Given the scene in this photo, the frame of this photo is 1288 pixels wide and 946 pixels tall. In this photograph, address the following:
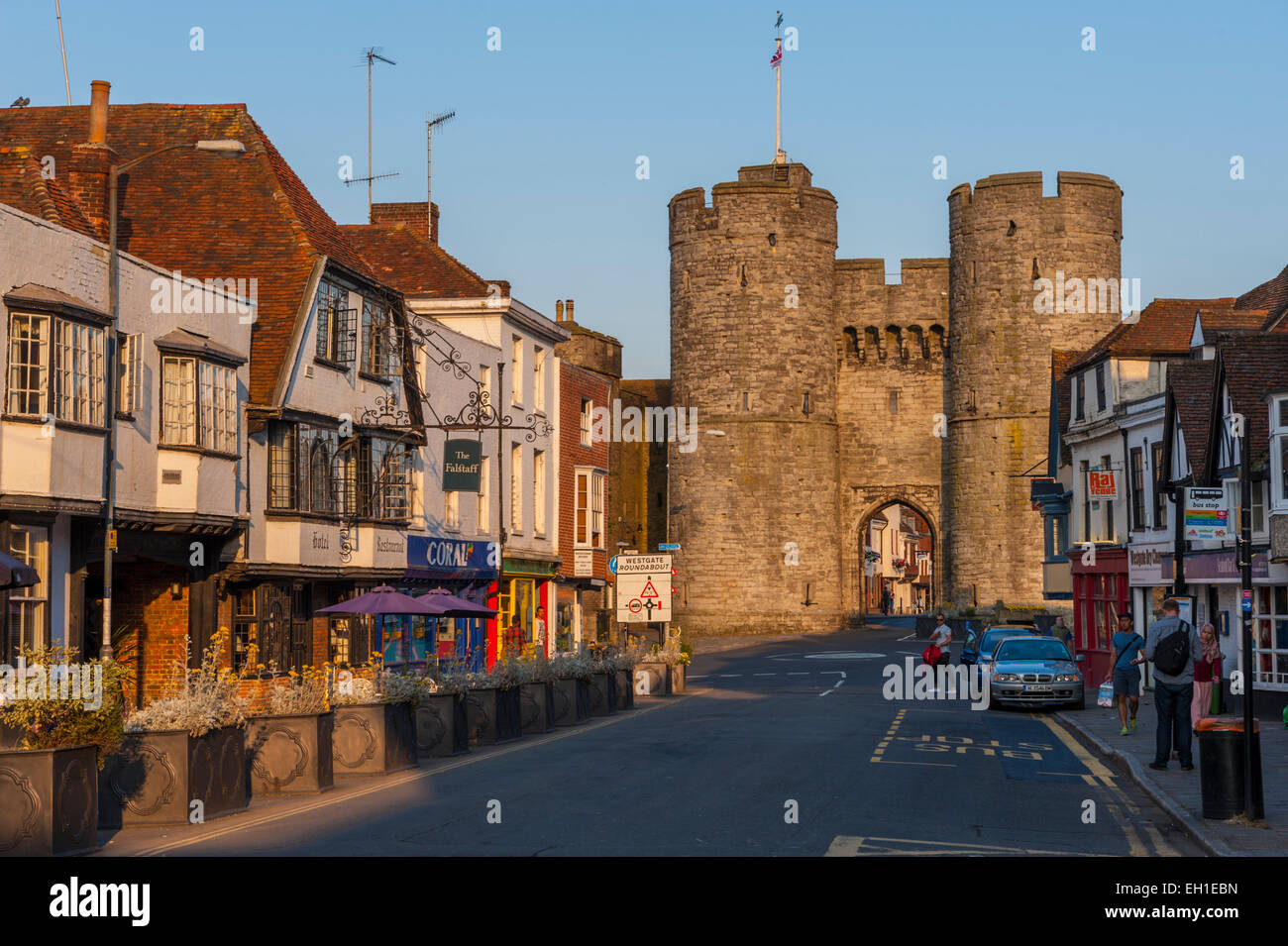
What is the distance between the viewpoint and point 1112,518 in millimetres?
40688

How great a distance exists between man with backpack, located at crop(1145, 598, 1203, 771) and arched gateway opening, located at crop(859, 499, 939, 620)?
295ft

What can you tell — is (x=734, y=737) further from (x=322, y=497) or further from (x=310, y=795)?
(x=322, y=497)

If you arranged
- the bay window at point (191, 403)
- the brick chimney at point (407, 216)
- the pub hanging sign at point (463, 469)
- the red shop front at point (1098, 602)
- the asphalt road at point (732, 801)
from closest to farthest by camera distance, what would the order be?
1. the asphalt road at point (732, 801)
2. the bay window at point (191, 403)
3. the pub hanging sign at point (463, 469)
4. the red shop front at point (1098, 602)
5. the brick chimney at point (407, 216)

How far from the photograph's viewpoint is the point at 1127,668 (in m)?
22.5

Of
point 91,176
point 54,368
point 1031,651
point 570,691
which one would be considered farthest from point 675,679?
point 54,368

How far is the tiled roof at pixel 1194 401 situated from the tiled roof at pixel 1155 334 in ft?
27.8

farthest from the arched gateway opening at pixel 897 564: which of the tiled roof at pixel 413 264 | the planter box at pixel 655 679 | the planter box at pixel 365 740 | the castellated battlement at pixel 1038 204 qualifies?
the planter box at pixel 365 740

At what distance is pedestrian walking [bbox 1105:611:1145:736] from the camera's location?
22172 millimetres

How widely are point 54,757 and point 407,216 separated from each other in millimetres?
33748

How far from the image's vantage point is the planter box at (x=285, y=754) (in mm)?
16469

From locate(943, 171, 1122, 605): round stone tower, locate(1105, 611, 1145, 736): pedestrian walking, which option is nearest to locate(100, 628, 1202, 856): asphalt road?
locate(1105, 611, 1145, 736): pedestrian walking

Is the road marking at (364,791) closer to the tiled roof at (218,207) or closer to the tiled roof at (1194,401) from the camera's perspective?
the tiled roof at (218,207)

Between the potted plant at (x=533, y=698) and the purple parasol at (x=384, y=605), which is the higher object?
the purple parasol at (x=384, y=605)

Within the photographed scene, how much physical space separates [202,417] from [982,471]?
1985 inches
